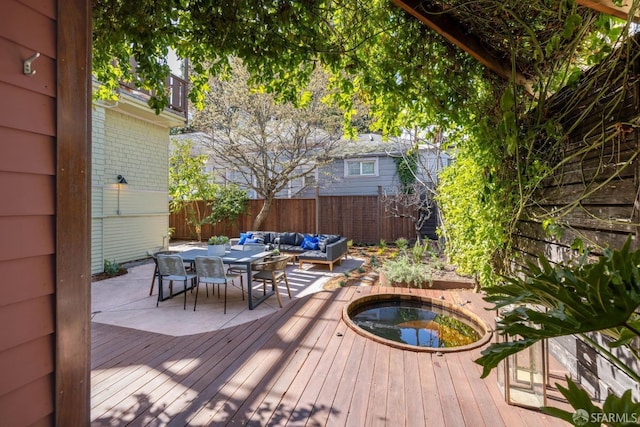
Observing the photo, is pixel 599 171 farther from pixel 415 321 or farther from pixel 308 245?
pixel 308 245

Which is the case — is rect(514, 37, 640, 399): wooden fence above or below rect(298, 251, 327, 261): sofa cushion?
above

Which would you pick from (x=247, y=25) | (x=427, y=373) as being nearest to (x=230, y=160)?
(x=247, y=25)

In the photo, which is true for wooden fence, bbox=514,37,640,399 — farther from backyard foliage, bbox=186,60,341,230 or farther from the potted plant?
backyard foliage, bbox=186,60,341,230

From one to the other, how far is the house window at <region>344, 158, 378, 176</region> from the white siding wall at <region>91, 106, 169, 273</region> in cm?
613

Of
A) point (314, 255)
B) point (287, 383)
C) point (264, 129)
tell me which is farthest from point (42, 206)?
point (264, 129)

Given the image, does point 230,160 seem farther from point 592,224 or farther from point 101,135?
point 592,224

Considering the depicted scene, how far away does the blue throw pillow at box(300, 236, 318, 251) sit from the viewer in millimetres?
7535

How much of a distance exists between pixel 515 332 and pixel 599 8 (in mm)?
1743

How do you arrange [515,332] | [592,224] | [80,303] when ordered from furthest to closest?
1. [592,224]
2. [80,303]
3. [515,332]

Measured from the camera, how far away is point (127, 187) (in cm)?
704

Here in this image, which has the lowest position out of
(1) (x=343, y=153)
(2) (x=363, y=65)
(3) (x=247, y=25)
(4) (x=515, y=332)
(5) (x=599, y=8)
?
(4) (x=515, y=332)

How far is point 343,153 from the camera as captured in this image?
429 inches

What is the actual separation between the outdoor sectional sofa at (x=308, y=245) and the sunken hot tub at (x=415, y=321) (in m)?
2.85

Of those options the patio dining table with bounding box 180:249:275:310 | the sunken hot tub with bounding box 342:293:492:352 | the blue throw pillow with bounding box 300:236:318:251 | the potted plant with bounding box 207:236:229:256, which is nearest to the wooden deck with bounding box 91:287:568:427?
the sunken hot tub with bounding box 342:293:492:352
